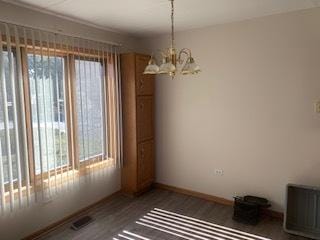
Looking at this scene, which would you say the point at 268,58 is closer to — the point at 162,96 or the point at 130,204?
the point at 162,96

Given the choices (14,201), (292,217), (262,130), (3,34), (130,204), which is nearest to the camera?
(3,34)

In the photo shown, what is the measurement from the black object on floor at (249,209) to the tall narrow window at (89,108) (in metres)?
1.91

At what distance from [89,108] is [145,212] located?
154 centimetres

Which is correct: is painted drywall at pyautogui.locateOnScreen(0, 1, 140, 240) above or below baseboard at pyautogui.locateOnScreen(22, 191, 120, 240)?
above

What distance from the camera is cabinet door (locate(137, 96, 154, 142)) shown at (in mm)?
3633

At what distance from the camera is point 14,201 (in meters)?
2.46

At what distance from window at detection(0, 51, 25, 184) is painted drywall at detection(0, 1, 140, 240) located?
406mm

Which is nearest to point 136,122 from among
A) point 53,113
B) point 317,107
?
point 53,113

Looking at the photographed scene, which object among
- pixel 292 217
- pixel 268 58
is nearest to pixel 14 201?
pixel 292 217

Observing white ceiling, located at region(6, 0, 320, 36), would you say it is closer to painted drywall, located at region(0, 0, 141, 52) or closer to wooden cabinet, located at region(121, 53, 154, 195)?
painted drywall, located at region(0, 0, 141, 52)

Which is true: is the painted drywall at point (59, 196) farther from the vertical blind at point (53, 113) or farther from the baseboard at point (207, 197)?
the baseboard at point (207, 197)

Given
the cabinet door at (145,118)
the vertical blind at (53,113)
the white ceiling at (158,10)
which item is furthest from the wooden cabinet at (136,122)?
the white ceiling at (158,10)

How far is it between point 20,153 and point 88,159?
91 cm

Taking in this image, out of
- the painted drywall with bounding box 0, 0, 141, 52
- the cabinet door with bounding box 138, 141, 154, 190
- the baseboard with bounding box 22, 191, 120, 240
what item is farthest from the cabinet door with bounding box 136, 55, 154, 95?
the baseboard with bounding box 22, 191, 120, 240
